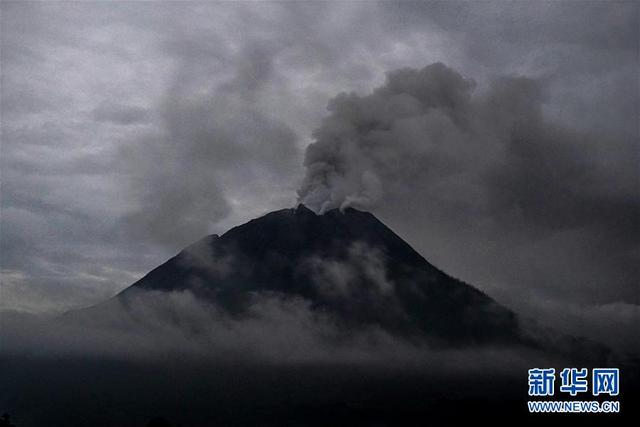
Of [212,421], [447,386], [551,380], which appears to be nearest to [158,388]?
[212,421]

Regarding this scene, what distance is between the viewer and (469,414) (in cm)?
17350

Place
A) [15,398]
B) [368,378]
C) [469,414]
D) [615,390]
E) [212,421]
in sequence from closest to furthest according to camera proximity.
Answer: [615,390] < [212,421] < [469,414] < [15,398] < [368,378]

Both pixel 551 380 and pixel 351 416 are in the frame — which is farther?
pixel 351 416

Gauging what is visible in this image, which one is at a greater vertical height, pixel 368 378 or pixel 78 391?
pixel 368 378

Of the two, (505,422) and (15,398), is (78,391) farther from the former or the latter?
(505,422)

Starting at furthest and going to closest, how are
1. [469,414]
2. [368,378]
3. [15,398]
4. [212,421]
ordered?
[368,378] < [15,398] < [469,414] < [212,421]

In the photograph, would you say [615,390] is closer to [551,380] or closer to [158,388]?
[551,380]

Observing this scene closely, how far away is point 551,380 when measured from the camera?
54.7 metres

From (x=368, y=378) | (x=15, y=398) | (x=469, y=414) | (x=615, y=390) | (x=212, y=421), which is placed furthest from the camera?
(x=368, y=378)

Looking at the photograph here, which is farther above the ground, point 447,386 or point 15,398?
point 447,386

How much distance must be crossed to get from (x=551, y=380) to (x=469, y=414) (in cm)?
12670

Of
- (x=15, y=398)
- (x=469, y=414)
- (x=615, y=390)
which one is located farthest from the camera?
(x=15, y=398)

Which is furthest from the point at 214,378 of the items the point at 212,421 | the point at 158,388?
the point at 212,421

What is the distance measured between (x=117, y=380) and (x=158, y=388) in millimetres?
14035
